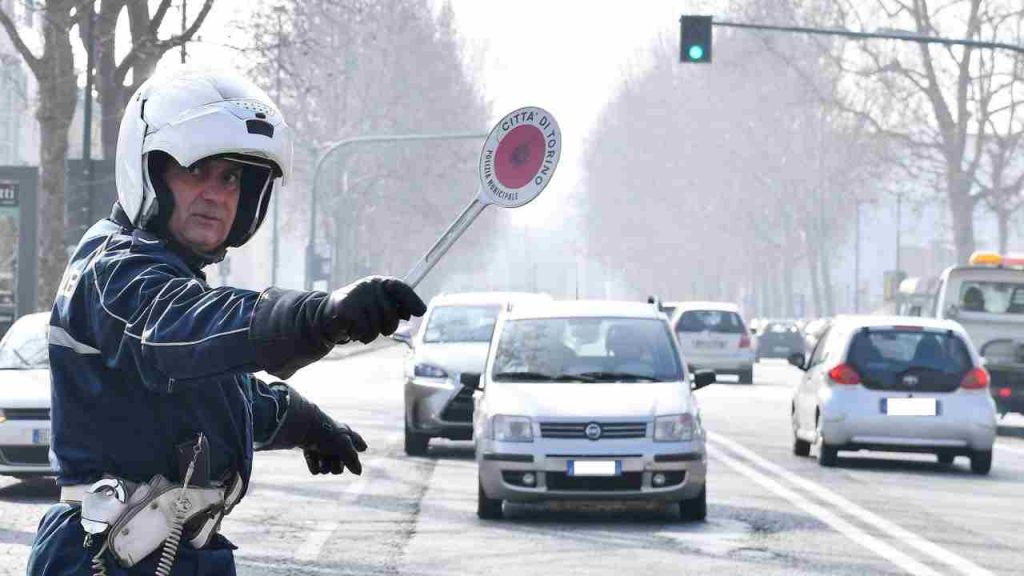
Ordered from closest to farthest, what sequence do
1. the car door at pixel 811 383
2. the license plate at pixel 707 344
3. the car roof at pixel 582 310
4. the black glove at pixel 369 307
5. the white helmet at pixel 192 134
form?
the black glove at pixel 369 307 < the white helmet at pixel 192 134 < the car roof at pixel 582 310 < the car door at pixel 811 383 < the license plate at pixel 707 344

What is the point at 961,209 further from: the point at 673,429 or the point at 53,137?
Result: the point at 673,429

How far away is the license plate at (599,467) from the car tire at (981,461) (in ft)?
18.5

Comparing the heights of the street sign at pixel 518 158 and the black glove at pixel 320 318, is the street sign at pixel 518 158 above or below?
above

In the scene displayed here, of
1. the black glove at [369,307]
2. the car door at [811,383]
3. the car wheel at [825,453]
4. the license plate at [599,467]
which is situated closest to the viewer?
the black glove at [369,307]

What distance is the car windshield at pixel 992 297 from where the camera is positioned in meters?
25.6

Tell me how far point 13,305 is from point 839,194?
171ft

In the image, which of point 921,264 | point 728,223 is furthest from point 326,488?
point 921,264

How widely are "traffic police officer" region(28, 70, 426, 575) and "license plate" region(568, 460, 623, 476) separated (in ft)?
30.1

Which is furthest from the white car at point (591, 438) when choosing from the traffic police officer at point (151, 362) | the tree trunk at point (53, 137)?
the tree trunk at point (53, 137)

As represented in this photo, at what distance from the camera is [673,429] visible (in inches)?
509

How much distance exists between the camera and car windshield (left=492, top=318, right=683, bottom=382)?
45.2 feet

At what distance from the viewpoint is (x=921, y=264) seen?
128 meters

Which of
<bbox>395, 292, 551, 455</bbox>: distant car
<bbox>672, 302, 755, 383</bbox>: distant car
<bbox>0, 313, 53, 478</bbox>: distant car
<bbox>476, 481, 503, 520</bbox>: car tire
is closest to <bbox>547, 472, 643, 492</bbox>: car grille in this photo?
<bbox>476, 481, 503, 520</bbox>: car tire

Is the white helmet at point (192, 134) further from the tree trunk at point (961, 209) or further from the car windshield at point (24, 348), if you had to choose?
the tree trunk at point (961, 209)
